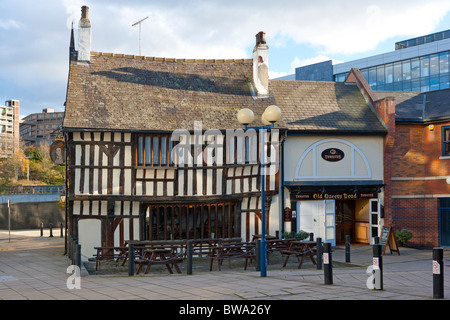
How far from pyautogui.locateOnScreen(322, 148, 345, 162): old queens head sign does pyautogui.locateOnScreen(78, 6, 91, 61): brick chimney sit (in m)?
10.3

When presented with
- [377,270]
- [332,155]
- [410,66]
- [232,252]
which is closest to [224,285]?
[377,270]

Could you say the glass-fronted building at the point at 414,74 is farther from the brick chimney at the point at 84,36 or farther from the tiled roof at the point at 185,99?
the brick chimney at the point at 84,36

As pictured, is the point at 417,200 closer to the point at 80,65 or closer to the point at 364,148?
the point at 364,148

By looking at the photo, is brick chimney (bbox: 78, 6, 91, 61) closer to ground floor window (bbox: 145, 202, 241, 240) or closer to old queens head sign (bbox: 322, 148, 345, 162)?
ground floor window (bbox: 145, 202, 241, 240)

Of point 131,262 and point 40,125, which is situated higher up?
point 40,125

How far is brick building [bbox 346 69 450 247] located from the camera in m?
21.0

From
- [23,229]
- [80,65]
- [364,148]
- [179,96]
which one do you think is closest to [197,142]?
[179,96]

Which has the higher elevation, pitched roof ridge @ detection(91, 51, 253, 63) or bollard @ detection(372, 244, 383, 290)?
pitched roof ridge @ detection(91, 51, 253, 63)

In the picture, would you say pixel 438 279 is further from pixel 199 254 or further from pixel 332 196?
pixel 332 196

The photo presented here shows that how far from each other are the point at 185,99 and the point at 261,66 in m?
3.63

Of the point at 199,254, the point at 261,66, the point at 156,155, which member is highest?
the point at 261,66

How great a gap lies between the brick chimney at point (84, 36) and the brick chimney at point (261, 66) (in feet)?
22.5

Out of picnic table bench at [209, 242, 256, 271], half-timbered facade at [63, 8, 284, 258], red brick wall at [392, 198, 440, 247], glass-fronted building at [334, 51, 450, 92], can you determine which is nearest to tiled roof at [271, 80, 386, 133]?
half-timbered facade at [63, 8, 284, 258]

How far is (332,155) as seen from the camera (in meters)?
20.8
